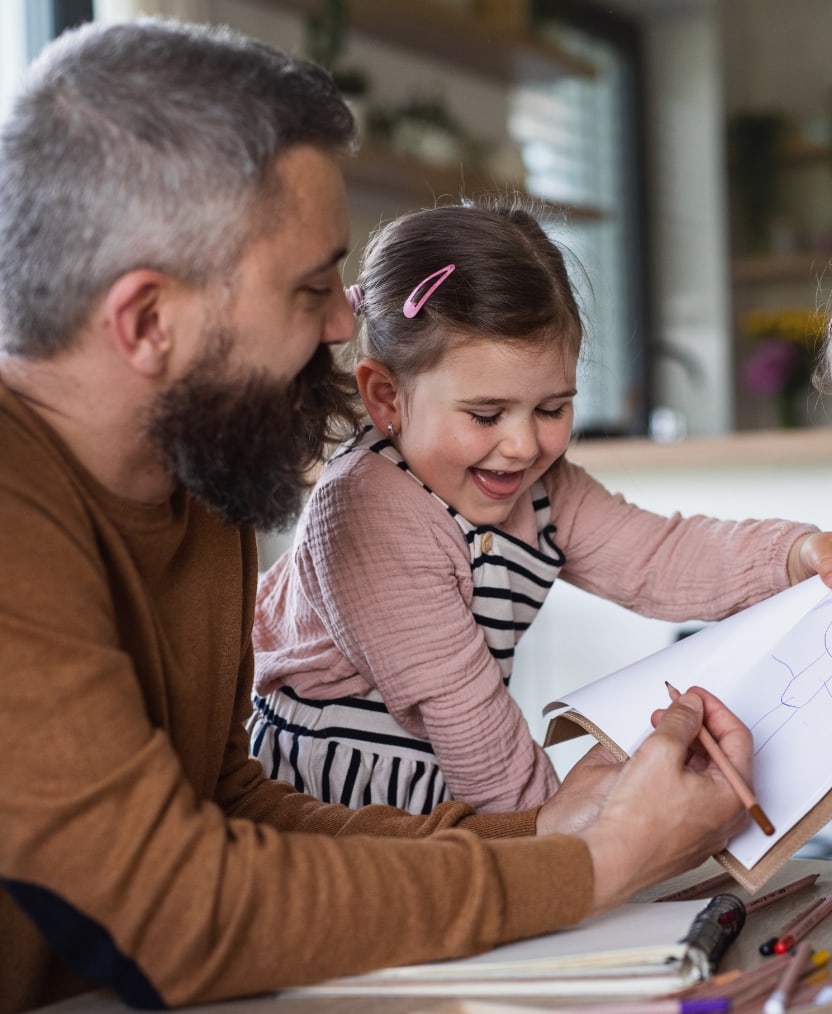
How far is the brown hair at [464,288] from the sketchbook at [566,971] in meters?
0.58

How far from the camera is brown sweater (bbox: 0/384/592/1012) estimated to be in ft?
2.49

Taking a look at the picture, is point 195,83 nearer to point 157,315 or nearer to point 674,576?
point 157,315

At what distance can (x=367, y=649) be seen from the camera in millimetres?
1225

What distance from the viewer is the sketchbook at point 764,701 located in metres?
0.97

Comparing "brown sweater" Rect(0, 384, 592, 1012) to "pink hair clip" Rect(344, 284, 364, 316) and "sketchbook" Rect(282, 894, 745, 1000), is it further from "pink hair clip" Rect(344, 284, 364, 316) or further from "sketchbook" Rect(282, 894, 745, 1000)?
"pink hair clip" Rect(344, 284, 364, 316)

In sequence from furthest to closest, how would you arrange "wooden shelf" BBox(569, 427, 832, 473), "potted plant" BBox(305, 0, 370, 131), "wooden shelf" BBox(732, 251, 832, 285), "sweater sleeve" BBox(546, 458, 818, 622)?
"wooden shelf" BBox(732, 251, 832, 285)
"potted plant" BBox(305, 0, 370, 131)
"wooden shelf" BBox(569, 427, 832, 473)
"sweater sleeve" BBox(546, 458, 818, 622)

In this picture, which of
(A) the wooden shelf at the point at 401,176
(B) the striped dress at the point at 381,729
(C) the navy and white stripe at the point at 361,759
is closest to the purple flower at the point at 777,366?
(A) the wooden shelf at the point at 401,176

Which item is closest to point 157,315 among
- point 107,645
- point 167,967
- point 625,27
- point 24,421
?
point 24,421

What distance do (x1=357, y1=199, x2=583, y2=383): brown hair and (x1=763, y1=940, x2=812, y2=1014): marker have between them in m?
0.60

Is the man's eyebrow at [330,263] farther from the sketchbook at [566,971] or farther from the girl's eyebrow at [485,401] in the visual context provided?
the sketchbook at [566,971]

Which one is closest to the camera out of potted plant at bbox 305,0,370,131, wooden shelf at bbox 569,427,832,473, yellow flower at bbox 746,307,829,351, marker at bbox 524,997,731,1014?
marker at bbox 524,997,731,1014

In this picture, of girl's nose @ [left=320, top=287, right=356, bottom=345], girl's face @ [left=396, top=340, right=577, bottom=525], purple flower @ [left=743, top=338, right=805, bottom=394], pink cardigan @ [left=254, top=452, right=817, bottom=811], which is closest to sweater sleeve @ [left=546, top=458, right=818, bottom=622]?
pink cardigan @ [left=254, top=452, right=817, bottom=811]

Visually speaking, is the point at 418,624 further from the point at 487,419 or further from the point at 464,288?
the point at 464,288

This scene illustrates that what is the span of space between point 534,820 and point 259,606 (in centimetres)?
46
